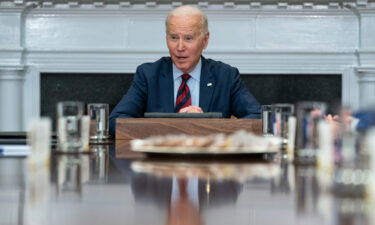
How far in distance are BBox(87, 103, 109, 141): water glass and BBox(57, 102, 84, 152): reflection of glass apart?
654mm

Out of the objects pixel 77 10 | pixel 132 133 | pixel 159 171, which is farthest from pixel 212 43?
pixel 159 171

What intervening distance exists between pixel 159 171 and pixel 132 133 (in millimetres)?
1226

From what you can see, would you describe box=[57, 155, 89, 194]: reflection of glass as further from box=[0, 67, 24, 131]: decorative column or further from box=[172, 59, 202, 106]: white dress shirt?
box=[0, 67, 24, 131]: decorative column

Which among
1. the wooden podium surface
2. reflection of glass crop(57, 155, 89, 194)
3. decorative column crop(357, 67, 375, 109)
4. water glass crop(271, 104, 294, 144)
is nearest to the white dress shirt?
the wooden podium surface

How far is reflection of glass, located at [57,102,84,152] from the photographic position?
1894 mm

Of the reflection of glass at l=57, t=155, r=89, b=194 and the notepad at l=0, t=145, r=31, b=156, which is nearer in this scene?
the reflection of glass at l=57, t=155, r=89, b=194

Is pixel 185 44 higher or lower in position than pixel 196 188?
higher

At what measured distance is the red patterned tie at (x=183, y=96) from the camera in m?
3.92

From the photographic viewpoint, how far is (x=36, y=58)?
18.3 ft

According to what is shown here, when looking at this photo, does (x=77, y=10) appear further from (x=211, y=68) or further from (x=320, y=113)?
(x=320, y=113)

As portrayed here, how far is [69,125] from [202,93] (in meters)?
2.12

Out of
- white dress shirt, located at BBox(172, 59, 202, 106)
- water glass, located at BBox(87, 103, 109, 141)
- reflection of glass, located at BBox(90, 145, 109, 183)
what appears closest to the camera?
reflection of glass, located at BBox(90, 145, 109, 183)

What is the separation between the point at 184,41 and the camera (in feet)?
13.3

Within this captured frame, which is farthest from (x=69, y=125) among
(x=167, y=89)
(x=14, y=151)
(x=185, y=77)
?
(x=185, y=77)
